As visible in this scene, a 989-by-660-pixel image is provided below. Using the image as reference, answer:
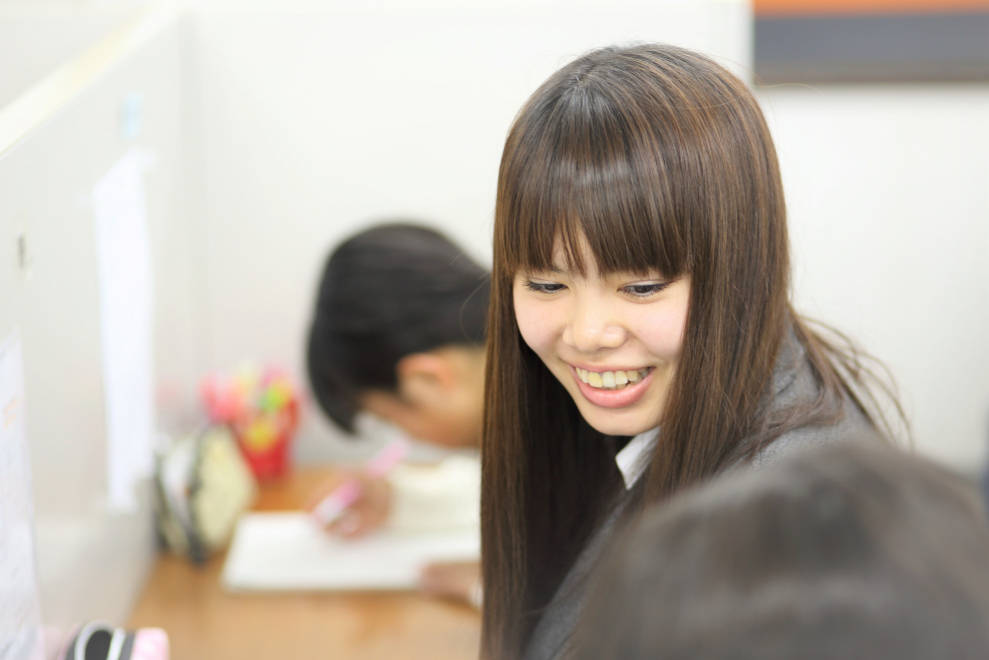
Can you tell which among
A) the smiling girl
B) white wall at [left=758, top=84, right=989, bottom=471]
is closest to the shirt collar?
the smiling girl

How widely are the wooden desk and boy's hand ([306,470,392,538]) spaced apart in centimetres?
13

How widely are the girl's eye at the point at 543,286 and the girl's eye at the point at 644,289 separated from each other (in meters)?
0.06

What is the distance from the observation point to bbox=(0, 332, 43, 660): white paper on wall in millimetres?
917

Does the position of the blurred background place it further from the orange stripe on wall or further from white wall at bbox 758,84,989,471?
the orange stripe on wall

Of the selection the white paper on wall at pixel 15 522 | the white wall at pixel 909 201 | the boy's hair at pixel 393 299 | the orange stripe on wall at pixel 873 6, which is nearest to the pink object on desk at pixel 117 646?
the white paper on wall at pixel 15 522

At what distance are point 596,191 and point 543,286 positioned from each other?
0.35 ft

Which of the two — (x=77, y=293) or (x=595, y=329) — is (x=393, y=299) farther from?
(x=595, y=329)

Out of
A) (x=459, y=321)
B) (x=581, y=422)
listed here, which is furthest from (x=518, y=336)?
(x=459, y=321)

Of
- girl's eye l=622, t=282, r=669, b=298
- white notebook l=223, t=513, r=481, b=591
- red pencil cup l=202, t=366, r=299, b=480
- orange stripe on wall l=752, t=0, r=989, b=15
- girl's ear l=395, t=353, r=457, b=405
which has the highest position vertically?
girl's eye l=622, t=282, r=669, b=298

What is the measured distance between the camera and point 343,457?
184cm

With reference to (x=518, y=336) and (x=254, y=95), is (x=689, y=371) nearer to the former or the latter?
(x=518, y=336)

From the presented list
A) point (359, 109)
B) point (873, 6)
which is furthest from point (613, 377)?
point (873, 6)

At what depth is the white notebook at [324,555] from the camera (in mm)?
1468

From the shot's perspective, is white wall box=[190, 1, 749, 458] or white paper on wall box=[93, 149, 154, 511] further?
white wall box=[190, 1, 749, 458]
